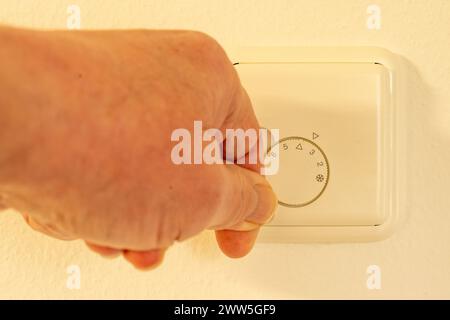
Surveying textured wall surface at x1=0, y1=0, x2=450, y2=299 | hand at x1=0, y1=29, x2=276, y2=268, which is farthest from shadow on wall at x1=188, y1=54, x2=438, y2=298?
hand at x1=0, y1=29, x2=276, y2=268

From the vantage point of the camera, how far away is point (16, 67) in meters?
0.17

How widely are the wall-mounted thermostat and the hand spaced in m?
0.14

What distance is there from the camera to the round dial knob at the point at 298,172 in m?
0.40

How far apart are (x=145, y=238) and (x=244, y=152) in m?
0.13

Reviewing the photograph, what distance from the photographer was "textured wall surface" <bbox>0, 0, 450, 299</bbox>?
40 cm

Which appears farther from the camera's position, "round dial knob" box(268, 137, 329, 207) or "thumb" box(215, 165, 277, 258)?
"round dial knob" box(268, 137, 329, 207)

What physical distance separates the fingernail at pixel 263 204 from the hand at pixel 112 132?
0.19 feet

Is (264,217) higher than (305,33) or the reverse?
the reverse

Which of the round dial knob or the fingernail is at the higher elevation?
the round dial knob

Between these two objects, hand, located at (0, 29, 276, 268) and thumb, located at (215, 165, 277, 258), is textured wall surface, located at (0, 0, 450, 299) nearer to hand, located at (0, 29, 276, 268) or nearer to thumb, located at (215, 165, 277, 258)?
thumb, located at (215, 165, 277, 258)

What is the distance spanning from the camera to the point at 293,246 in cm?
42
